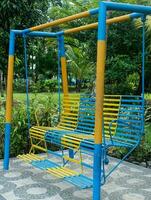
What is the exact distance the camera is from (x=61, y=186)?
17.4ft

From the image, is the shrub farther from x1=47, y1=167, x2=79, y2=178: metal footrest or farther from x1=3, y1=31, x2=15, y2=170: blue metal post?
x1=47, y1=167, x2=79, y2=178: metal footrest

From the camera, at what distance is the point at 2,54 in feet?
34.9

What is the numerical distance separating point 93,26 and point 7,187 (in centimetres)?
245

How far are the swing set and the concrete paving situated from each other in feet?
0.65

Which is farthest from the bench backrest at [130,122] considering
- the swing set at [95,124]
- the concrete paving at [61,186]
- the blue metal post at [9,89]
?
the blue metal post at [9,89]

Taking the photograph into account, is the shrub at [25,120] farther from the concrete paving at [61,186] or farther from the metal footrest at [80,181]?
the metal footrest at [80,181]

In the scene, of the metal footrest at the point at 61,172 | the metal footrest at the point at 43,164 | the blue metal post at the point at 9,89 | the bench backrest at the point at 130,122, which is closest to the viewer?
the metal footrest at the point at 61,172

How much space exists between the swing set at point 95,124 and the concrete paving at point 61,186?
7.8 inches

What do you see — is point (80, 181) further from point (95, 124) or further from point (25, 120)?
point (25, 120)

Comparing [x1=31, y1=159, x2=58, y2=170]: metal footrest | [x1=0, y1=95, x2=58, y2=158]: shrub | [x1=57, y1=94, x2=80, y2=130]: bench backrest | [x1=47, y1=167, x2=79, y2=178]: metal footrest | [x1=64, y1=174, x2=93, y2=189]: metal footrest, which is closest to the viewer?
[x1=64, y1=174, x2=93, y2=189]: metal footrest

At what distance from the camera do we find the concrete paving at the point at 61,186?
490cm

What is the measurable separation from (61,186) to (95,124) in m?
1.39

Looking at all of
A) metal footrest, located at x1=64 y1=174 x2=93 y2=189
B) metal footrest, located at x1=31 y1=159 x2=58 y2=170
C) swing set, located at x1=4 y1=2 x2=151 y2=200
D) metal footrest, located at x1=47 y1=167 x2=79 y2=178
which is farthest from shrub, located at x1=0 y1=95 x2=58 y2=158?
metal footrest, located at x1=64 y1=174 x2=93 y2=189

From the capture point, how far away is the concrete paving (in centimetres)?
490
